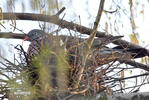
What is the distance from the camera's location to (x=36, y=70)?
9.27ft

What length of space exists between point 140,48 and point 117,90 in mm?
1119

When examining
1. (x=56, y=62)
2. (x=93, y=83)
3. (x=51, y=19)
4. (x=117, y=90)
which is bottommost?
(x=117, y=90)

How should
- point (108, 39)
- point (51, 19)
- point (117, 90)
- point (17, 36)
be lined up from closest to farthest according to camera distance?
point (51, 19)
point (117, 90)
point (108, 39)
point (17, 36)

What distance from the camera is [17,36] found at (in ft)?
14.0

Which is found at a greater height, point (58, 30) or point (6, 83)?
point (58, 30)

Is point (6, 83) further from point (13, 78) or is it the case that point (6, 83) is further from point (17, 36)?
point (17, 36)

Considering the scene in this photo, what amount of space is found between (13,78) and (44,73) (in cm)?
44

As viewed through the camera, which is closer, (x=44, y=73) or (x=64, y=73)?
(x=44, y=73)

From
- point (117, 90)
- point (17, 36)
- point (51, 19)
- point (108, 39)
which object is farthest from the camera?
point (17, 36)

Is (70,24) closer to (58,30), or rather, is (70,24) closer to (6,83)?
(58,30)

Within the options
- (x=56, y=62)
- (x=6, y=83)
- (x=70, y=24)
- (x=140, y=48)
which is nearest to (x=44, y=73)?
(x=56, y=62)

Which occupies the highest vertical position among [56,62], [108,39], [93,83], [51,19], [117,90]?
[51,19]

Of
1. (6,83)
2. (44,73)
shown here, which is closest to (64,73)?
(44,73)

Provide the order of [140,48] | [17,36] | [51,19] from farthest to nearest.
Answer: [17,36]
[140,48]
[51,19]
